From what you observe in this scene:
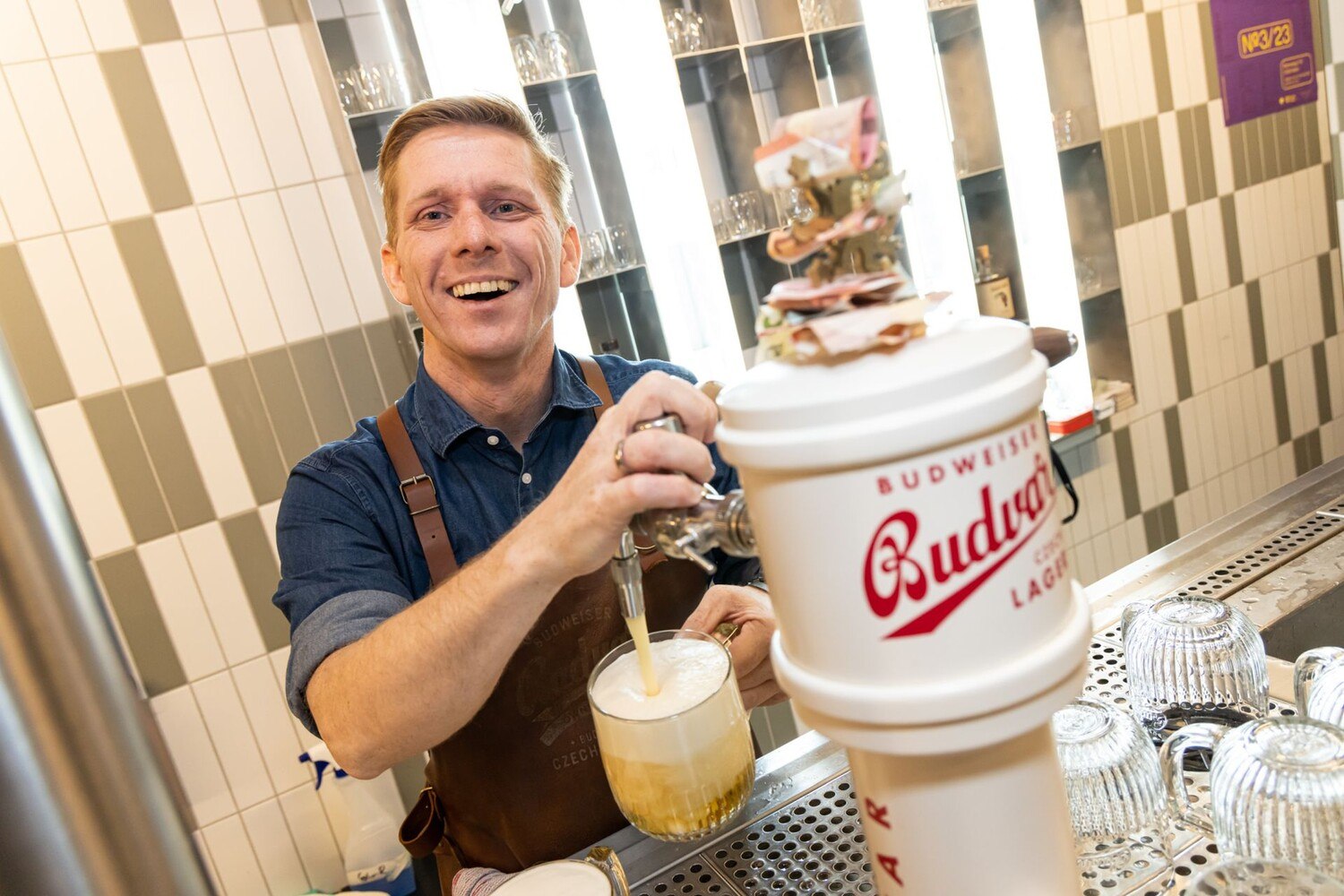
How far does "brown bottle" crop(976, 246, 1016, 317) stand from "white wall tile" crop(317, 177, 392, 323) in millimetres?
1997

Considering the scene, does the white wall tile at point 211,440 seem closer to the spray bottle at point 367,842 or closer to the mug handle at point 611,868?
the spray bottle at point 367,842

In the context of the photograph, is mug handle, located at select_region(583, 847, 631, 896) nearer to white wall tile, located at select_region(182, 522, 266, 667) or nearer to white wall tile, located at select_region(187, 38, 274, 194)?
white wall tile, located at select_region(182, 522, 266, 667)

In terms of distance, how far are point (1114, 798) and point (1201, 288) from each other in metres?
3.67

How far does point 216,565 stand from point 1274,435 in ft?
13.9

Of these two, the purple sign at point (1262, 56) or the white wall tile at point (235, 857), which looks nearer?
the white wall tile at point (235, 857)

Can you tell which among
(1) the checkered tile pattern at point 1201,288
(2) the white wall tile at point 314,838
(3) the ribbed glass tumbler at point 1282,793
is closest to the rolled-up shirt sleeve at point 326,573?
(3) the ribbed glass tumbler at point 1282,793

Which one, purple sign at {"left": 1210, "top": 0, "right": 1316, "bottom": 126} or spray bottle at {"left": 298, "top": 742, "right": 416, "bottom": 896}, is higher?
purple sign at {"left": 1210, "top": 0, "right": 1316, "bottom": 126}

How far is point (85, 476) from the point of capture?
2291mm

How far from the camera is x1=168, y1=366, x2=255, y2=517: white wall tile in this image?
7.84 feet

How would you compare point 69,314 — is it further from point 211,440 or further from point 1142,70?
point 1142,70

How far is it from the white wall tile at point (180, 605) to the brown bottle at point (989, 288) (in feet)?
8.53

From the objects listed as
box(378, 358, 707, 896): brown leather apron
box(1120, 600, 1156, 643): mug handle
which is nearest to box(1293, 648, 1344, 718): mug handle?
box(1120, 600, 1156, 643): mug handle

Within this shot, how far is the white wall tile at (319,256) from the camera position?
248cm

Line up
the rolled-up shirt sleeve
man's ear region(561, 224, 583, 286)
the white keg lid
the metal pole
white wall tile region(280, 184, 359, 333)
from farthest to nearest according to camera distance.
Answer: white wall tile region(280, 184, 359, 333) < man's ear region(561, 224, 583, 286) < the rolled-up shirt sleeve < the white keg lid < the metal pole
